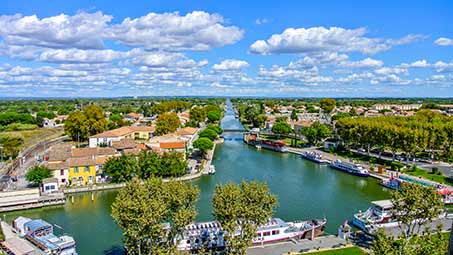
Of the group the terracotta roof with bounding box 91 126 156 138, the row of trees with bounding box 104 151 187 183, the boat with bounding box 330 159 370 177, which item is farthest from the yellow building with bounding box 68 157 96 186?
the boat with bounding box 330 159 370 177

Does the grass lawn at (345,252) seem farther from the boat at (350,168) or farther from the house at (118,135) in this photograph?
the house at (118,135)

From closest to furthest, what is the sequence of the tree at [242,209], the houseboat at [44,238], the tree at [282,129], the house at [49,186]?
the tree at [242,209]
the houseboat at [44,238]
the house at [49,186]
the tree at [282,129]

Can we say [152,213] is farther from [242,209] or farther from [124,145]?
[124,145]

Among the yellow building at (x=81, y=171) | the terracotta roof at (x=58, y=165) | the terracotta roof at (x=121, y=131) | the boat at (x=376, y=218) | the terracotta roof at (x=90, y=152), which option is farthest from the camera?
the terracotta roof at (x=121, y=131)

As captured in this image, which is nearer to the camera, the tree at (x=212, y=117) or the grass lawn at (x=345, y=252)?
the grass lawn at (x=345, y=252)

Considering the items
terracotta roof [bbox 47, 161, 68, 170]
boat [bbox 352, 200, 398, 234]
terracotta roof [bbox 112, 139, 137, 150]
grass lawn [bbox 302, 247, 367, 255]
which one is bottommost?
grass lawn [bbox 302, 247, 367, 255]

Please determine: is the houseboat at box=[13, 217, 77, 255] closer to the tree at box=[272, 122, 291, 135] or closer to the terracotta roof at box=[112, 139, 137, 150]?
the terracotta roof at box=[112, 139, 137, 150]

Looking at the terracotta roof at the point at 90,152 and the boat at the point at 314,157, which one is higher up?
the terracotta roof at the point at 90,152

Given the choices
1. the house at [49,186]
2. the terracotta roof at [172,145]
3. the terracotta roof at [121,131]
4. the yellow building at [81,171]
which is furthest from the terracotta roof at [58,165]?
the terracotta roof at [121,131]

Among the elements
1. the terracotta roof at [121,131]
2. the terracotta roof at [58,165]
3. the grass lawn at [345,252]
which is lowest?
the grass lawn at [345,252]
